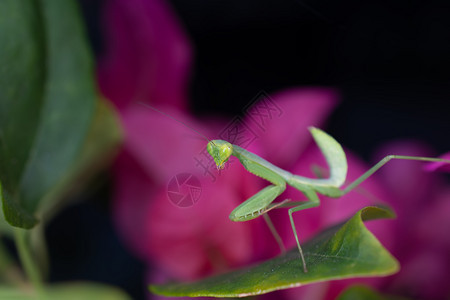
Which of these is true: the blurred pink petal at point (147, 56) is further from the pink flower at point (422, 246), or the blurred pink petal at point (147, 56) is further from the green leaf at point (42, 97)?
the pink flower at point (422, 246)

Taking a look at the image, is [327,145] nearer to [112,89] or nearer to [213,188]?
[213,188]

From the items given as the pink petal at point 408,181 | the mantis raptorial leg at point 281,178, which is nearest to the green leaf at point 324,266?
the mantis raptorial leg at point 281,178

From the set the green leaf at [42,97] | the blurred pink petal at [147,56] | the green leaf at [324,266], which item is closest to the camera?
the green leaf at [324,266]

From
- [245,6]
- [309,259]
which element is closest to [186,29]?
[245,6]

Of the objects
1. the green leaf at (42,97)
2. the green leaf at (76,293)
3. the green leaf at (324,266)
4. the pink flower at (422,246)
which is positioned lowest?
the green leaf at (76,293)

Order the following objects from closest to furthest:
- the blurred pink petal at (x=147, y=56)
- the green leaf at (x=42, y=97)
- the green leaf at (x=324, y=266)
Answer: the green leaf at (x=324, y=266) < the green leaf at (x=42, y=97) < the blurred pink petal at (x=147, y=56)

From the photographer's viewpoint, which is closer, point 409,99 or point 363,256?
point 363,256

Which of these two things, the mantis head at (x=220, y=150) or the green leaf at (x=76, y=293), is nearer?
the mantis head at (x=220, y=150)

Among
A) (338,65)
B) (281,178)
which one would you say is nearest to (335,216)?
(281,178)
